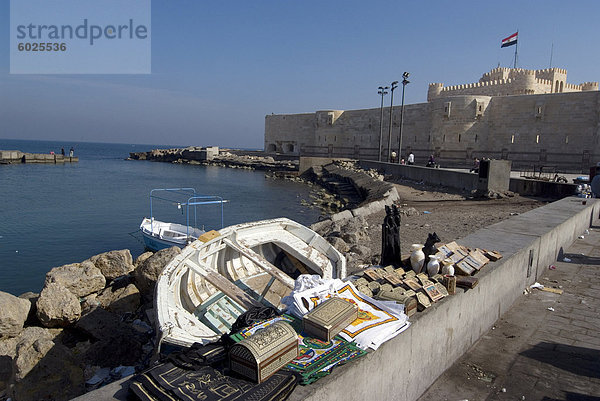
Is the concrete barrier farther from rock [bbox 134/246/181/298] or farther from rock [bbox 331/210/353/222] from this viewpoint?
rock [bbox 134/246/181/298]

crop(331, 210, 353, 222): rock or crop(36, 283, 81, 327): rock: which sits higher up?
crop(331, 210, 353, 222): rock

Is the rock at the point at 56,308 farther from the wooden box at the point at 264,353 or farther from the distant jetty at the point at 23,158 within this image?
the distant jetty at the point at 23,158

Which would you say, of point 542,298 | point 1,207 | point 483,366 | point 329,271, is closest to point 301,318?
point 483,366

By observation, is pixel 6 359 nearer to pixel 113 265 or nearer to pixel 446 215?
pixel 113 265

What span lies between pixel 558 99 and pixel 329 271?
26902 mm

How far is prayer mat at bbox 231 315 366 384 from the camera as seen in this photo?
2082 mm

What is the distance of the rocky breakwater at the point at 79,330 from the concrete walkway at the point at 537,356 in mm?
3606

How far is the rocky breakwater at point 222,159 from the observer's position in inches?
1833

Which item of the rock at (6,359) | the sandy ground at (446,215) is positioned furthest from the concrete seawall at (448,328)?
the rock at (6,359)

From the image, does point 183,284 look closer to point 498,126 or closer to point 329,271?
point 329,271

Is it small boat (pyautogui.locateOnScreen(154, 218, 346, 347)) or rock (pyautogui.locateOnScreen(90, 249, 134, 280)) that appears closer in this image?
small boat (pyautogui.locateOnScreen(154, 218, 346, 347))

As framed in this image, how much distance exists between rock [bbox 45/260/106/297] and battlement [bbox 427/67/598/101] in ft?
111

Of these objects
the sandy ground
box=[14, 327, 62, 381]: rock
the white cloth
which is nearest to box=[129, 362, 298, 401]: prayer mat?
the white cloth

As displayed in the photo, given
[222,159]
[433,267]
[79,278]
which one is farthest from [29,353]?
[222,159]
